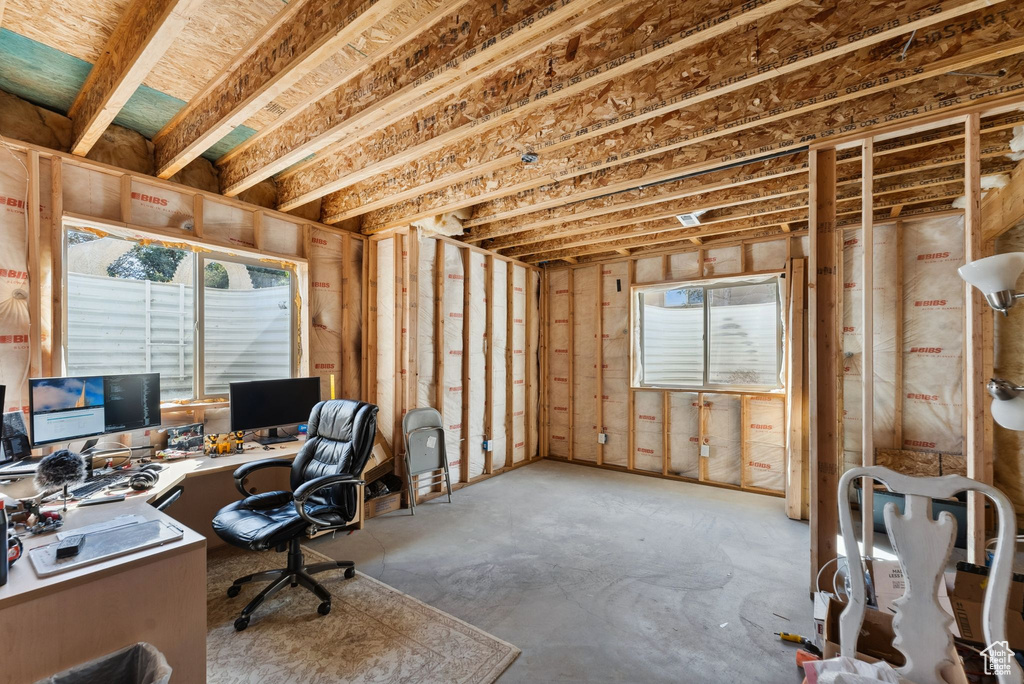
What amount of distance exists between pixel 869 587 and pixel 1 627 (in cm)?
317

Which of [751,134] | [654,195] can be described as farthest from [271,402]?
[751,134]

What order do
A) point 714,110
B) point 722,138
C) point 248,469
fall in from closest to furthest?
1. point 714,110
2. point 248,469
3. point 722,138

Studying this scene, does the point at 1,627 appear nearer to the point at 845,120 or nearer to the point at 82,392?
the point at 82,392

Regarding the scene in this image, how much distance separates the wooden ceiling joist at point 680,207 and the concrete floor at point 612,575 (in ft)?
8.66

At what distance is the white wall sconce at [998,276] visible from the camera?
1.53 meters

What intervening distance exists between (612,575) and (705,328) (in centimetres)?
310

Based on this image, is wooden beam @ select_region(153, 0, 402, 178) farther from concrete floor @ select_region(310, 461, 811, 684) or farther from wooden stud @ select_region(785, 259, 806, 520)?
wooden stud @ select_region(785, 259, 806, 520)

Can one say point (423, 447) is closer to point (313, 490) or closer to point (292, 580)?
point (292, 580)

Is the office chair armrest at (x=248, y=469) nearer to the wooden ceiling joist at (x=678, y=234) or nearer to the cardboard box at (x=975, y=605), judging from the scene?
the cardboard box at (x=975, y=605)

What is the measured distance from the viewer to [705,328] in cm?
494

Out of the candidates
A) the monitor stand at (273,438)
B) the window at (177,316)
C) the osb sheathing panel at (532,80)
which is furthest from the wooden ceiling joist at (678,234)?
the monitor stand at (273,438)

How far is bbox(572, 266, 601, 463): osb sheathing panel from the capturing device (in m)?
5.64

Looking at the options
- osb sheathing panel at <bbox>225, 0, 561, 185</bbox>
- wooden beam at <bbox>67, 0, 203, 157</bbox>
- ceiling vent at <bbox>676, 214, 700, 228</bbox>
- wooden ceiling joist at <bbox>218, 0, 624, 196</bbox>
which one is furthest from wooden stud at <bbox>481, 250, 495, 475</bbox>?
wooden beam at <bbox>67, 0, 203, 157</bbox>

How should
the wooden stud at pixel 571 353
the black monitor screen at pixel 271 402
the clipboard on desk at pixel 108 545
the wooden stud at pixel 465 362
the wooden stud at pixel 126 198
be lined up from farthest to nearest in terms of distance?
the wooden stud at pixel 571 353
the wooden stud at pixel 465 362
the black monitor screen at pixel 271 402
the wooden stud at pixel 126 198
the clipboard on desk at pixel 108 545
